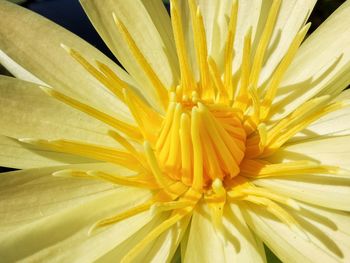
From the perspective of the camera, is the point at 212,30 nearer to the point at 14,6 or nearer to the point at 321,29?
the point at 321,29

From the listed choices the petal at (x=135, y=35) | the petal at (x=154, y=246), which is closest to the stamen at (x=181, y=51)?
the petal at (x=135, y=35)

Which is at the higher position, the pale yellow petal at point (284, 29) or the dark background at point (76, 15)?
the dark background at point (76, 15)

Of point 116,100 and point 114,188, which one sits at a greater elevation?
point 116,100

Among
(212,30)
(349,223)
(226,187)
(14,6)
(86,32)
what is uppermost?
(86,32)

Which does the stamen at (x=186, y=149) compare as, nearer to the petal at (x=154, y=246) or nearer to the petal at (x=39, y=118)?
the petal at (x=154, y=246)

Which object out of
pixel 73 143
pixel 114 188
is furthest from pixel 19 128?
pixel 114 188

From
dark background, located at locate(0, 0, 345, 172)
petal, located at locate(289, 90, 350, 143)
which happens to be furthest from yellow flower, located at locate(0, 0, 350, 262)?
dark background, located at locate(0, 0, 345, 172)
